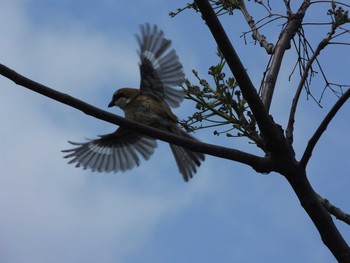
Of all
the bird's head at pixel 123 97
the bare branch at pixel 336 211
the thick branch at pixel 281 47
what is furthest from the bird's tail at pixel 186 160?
the bare branch at pixel 336 211

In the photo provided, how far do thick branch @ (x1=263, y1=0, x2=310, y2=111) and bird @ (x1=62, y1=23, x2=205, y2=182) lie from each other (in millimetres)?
588

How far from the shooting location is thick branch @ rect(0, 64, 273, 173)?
8.57ft

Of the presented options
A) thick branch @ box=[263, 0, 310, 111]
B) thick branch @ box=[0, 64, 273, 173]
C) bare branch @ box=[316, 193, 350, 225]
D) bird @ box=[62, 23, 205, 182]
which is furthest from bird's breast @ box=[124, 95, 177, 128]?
thick branch @ box=[0, 64, 273, 173]

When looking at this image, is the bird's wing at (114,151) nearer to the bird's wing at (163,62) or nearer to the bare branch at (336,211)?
the bird's wing at (163,62)

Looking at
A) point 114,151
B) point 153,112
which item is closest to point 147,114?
point 153,112

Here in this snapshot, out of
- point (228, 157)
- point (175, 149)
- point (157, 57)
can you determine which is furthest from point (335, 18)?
point (175, 149)

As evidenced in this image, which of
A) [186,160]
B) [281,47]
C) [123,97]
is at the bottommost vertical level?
[186,160]

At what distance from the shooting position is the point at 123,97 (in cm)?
546

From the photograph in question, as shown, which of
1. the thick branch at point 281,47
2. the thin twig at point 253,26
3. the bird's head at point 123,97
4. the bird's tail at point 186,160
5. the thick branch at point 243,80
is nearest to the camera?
the thick branch at point 243,80

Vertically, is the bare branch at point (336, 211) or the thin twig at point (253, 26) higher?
the thin twig at point (253, 26)

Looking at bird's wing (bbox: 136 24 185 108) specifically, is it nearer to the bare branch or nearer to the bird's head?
the bird's head

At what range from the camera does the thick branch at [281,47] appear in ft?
11.4

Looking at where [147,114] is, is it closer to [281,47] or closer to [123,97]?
[123,97]

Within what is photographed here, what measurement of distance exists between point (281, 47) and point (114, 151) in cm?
190
